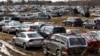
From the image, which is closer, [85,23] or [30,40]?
[30,40]

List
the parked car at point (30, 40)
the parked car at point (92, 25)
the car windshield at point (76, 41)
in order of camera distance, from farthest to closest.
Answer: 1. the parked car at point (92, 25)
2. the parked car at point (30, 40)
3. the car windshield at point (76, 41)

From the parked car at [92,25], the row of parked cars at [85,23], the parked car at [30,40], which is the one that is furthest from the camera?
the row of parked cars at [85,23]

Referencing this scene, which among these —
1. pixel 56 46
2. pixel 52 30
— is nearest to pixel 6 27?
pixel 52 30

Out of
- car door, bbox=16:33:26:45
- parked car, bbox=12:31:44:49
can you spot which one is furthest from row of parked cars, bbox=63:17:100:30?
parked car, bbox=12:31:44:49

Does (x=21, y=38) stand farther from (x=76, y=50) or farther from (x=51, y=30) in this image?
(x=76, y=50)

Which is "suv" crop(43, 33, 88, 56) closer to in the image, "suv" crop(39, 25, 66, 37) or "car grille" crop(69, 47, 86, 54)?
"car grille" crop(69, 47, 86, 54)

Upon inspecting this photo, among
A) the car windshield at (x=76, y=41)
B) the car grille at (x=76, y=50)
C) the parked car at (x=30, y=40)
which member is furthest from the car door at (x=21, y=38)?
the car grille at (x=76, y=50)

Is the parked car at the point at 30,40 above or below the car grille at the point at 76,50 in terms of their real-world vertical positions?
below

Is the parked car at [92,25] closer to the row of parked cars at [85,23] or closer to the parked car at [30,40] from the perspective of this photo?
the row of parked cars at [85,23]

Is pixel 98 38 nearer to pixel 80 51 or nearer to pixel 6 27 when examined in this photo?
pixel 80 51

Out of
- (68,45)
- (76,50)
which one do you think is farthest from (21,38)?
(76,50)

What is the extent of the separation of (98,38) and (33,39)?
509cm

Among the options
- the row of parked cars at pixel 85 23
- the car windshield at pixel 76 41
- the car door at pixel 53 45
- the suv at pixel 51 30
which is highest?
the car windshield at pixel 76 41

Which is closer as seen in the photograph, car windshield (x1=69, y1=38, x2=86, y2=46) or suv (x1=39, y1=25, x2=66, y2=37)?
car windshield (x1=69, y1=38, x2=86, y2=46)
